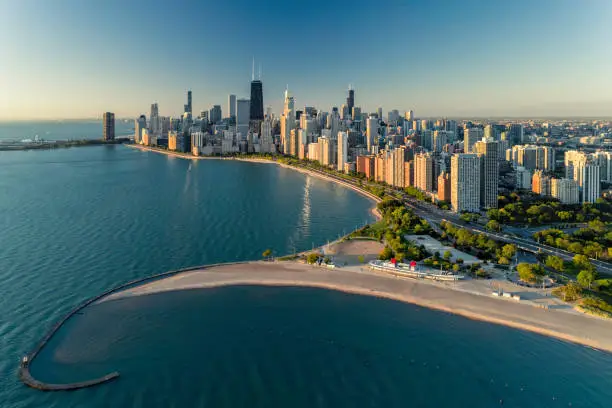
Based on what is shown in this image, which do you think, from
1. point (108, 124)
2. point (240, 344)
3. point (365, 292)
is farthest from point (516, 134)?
point (108, 124)

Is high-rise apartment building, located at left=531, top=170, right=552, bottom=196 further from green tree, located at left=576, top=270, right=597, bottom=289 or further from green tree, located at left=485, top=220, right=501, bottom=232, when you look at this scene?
green tree, located at left=576, top=270, right=597, bottom=289

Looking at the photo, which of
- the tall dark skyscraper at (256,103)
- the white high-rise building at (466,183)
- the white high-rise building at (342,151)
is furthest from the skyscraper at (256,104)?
the white high-rise building at (466,183)

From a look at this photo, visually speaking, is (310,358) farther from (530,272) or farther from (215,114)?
(215,114)

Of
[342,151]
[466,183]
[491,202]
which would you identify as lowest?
[491,202]

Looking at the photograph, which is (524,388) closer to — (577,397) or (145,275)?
(577,397)

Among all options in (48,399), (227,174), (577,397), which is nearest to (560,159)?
(227,174)

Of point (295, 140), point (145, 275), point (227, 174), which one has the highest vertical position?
point (295, 140)
